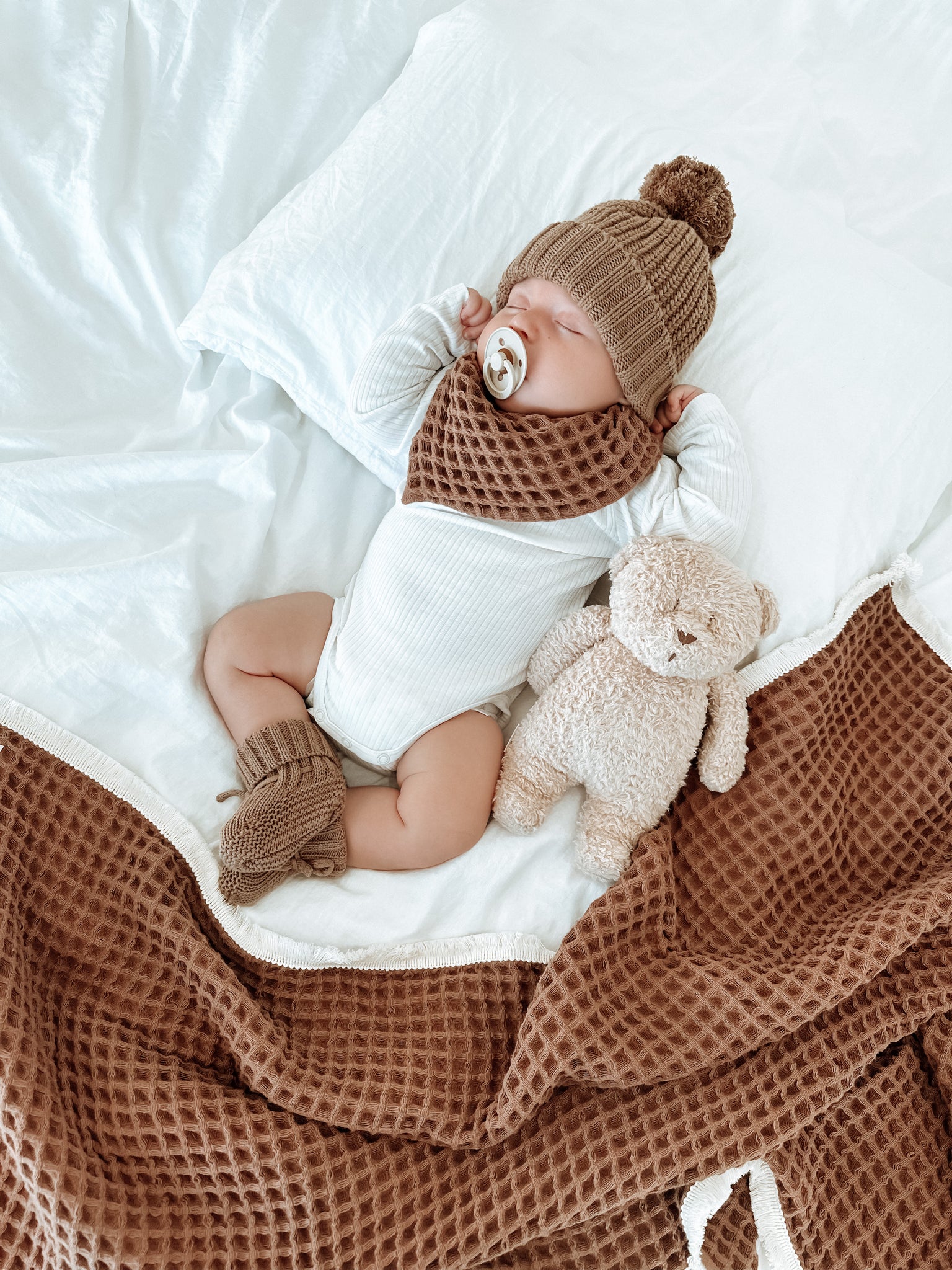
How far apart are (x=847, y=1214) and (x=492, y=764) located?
59 cm

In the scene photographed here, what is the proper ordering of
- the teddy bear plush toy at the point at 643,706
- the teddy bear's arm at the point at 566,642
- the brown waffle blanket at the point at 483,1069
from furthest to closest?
the teddy bear's arm at the point at 566,642, the teddy bear plush toy at the point at 643,706, the brown waffle blanket at the point at 483,1069

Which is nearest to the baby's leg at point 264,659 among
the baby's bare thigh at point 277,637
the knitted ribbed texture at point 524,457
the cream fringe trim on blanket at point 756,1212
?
the baby's bare thigh at point 277,637

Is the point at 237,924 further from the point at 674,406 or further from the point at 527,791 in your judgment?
the point at 674,406

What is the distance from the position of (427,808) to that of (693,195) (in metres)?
0.82

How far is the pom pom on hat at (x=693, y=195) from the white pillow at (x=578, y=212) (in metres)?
0.11

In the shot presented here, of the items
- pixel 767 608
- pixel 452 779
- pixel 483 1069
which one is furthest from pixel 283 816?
pixel 767 608

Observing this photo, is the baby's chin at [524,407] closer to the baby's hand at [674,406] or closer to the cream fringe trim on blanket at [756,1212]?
the baby's hand at [674,406]

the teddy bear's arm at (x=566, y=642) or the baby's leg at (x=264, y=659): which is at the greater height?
the teddy bear's arm at (x=566, y=642)

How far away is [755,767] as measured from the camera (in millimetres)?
1033

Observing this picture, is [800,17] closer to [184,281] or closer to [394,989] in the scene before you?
[184,281]

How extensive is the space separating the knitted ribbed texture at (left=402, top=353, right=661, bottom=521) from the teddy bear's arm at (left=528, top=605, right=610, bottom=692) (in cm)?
12

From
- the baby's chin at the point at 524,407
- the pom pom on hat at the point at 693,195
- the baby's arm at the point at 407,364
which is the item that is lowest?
the baby's arm at the point at 407,364

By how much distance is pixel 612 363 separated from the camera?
1.03 meters

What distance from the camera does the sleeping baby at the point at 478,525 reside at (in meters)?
1.01
